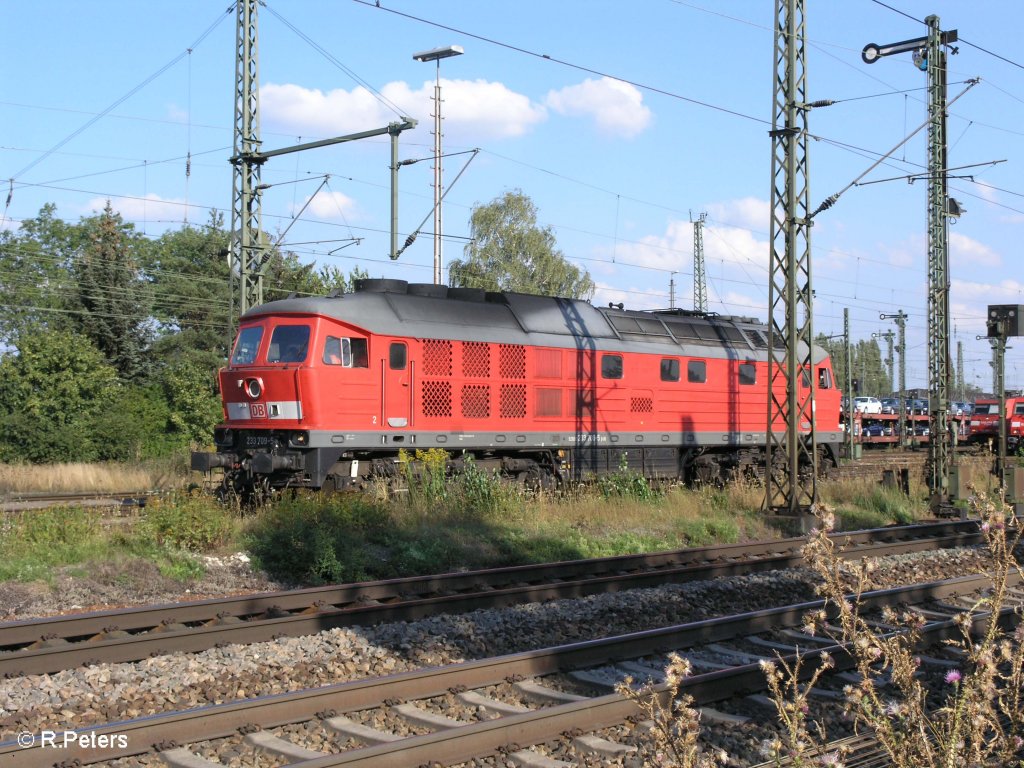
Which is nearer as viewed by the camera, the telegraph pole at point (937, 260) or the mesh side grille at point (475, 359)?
the mesh side grille at point (475, 359)

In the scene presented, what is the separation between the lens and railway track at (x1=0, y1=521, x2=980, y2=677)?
27.0ft

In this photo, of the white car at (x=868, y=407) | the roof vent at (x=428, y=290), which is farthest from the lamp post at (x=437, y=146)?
the white car at (x=868, y=407)

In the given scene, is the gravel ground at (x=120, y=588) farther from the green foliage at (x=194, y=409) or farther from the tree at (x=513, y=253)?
the tree at (x=513, y=253)

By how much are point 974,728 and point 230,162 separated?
18856mm

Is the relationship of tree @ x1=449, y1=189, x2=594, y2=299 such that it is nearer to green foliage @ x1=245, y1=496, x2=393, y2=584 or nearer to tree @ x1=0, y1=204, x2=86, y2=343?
tree @ x1=0, y1=204, x2=86, y2=343

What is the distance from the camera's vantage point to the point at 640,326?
21.3 meters

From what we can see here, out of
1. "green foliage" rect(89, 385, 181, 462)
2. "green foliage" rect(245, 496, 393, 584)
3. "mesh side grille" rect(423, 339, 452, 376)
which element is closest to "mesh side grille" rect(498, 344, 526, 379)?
"mesh side grille" rect(423, 339, 452, 376)

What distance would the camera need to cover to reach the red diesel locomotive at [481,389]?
16.0 m

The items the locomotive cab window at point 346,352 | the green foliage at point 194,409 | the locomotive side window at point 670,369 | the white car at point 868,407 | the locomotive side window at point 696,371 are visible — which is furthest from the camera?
the white car at point 868,407

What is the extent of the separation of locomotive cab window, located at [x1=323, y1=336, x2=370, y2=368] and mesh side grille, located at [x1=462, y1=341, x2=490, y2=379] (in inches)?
77.9

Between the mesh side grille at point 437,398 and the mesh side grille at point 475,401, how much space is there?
1.11ft

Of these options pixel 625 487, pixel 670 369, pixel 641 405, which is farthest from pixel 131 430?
pixel 625 487

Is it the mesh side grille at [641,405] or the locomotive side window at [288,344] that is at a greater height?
the locomotive side window at [288,344]

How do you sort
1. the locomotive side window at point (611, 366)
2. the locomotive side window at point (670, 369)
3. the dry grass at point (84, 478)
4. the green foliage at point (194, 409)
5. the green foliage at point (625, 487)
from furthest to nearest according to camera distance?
the green foliage at point (194, 409)
the dry grass at point (84, 478)
the locomotive side window at point (670, 369)
the locomotive side window at point (611, 366)
the green foliage at point (625, 487)
